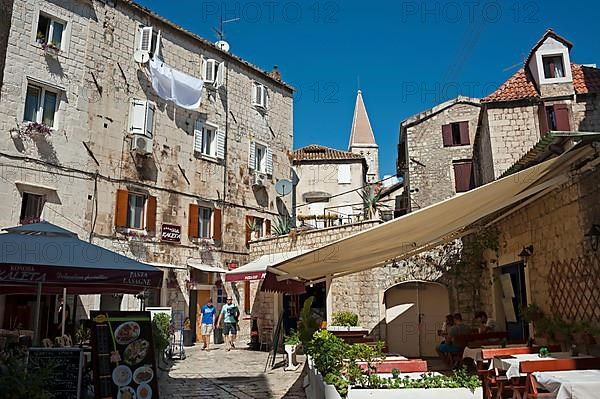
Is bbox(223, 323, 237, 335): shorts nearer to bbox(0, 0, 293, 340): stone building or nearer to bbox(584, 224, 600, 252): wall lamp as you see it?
bbox(0, 0, 293, 340): stone building

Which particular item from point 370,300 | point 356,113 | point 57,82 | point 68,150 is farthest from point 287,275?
point 356,113

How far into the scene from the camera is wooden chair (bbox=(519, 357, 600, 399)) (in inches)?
180

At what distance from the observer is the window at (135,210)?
15.1 meters

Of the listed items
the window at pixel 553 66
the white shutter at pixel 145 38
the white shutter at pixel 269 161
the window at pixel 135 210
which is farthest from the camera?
the white shutter at pixel 269 161

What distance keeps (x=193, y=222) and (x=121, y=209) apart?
9.14 feet

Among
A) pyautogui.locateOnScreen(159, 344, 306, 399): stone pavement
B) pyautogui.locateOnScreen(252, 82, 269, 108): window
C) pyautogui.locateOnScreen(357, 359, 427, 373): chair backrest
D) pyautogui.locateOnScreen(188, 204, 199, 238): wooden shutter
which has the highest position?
pyautogui.locateOnScreen(252, 82, 269, 108): window

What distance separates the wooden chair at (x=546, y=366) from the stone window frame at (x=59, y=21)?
46.9 feet

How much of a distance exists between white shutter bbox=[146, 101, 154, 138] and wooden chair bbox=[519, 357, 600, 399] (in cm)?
1347

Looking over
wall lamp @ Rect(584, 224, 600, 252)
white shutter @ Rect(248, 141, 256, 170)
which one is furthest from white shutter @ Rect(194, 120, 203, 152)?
wall lamp @ Rect(584, 224, 600, 252)

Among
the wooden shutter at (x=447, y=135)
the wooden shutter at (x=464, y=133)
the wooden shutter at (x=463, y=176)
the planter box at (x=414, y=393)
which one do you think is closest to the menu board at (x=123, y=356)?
the planter box at (x=414, y=393)

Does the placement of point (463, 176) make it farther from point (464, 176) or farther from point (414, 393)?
point (414, 393)

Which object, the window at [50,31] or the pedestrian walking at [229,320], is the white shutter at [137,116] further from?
the pedestrian walking at [229,320]

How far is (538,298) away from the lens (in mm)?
7707

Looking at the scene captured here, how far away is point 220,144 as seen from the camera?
18.3m
